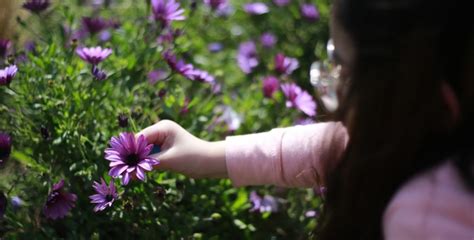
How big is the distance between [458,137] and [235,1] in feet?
5.26

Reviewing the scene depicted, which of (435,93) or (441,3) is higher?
(441,3)

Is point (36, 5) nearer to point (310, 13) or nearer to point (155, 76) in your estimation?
point (155, 76)

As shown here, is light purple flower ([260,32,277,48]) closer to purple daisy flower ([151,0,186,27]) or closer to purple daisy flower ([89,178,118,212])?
purple daisy flower ([151,0,186,27])

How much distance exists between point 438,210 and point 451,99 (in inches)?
5.4

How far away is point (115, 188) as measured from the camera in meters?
1.30

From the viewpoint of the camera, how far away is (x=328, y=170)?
1.17m

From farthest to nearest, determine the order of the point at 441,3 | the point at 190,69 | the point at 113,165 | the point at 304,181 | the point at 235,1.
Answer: the point at 235,1 → the point at 190,69 → the point at 304,181 → the point at 113,165 → the point at 441,3

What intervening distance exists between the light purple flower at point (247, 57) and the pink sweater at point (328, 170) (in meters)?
0.74

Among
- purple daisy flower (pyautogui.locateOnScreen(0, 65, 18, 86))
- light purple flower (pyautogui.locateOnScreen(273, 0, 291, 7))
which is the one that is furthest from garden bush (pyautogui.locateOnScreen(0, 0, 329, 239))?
light purple flower (pyautogui.locateOnScreen(273, 0, 291, 7))

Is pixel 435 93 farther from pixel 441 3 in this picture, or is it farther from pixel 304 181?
pixel 304 181

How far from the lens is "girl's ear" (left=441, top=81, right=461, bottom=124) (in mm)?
963

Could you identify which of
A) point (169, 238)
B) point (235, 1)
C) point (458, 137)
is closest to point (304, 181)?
point (169, 238)

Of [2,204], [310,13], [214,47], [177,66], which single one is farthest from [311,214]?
[310,13]

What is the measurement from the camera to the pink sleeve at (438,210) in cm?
98
